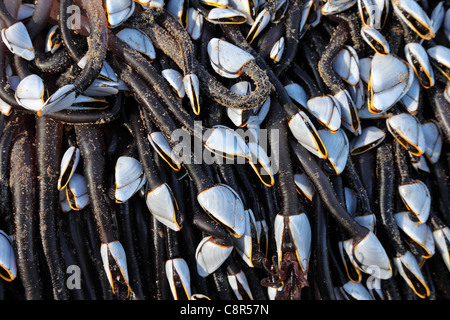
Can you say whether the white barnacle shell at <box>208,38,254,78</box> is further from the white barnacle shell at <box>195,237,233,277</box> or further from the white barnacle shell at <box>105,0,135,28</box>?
the white barnacle shell at <box>195,237,233,277</box>

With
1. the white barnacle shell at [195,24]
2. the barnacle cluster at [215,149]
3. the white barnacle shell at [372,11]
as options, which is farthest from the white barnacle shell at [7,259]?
the white barnacle shell at [372,11]

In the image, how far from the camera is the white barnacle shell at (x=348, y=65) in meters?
0.91

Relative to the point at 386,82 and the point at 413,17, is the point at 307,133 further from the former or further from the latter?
the point at 413,17

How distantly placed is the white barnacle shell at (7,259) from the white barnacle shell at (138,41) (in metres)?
0.48

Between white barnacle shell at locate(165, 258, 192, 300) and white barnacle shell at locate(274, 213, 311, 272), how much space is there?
0.67 ft

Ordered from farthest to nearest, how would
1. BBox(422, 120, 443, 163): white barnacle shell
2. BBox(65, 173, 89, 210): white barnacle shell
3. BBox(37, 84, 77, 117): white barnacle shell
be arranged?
BBox(422, 120, 443, 163): white barnacle shell → BBox(65, 173, 89, 210): white barnacle shell → BBox(37, 84, 77, 117): white barnacle shell

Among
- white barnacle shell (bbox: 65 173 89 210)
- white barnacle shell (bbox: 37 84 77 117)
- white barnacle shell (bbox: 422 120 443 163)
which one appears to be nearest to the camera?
white barnacle shell (bbox: 37 84 77 117)

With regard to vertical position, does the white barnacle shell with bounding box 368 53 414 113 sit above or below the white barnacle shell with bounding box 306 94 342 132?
above

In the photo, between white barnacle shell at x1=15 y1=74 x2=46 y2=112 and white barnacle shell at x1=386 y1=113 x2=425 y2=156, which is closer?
white barnacle shell at x1=15 y1=74 x2=46 y2=112

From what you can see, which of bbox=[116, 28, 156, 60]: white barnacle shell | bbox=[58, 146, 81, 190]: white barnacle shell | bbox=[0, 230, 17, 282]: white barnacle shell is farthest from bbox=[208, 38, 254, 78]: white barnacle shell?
bbox=[0, 230, 17, 282]: white barnacle shell

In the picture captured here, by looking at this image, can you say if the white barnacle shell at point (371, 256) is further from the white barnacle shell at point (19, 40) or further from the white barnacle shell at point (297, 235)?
the white barnacle shell at point (19, 40)

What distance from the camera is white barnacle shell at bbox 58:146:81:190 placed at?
0.81 m
